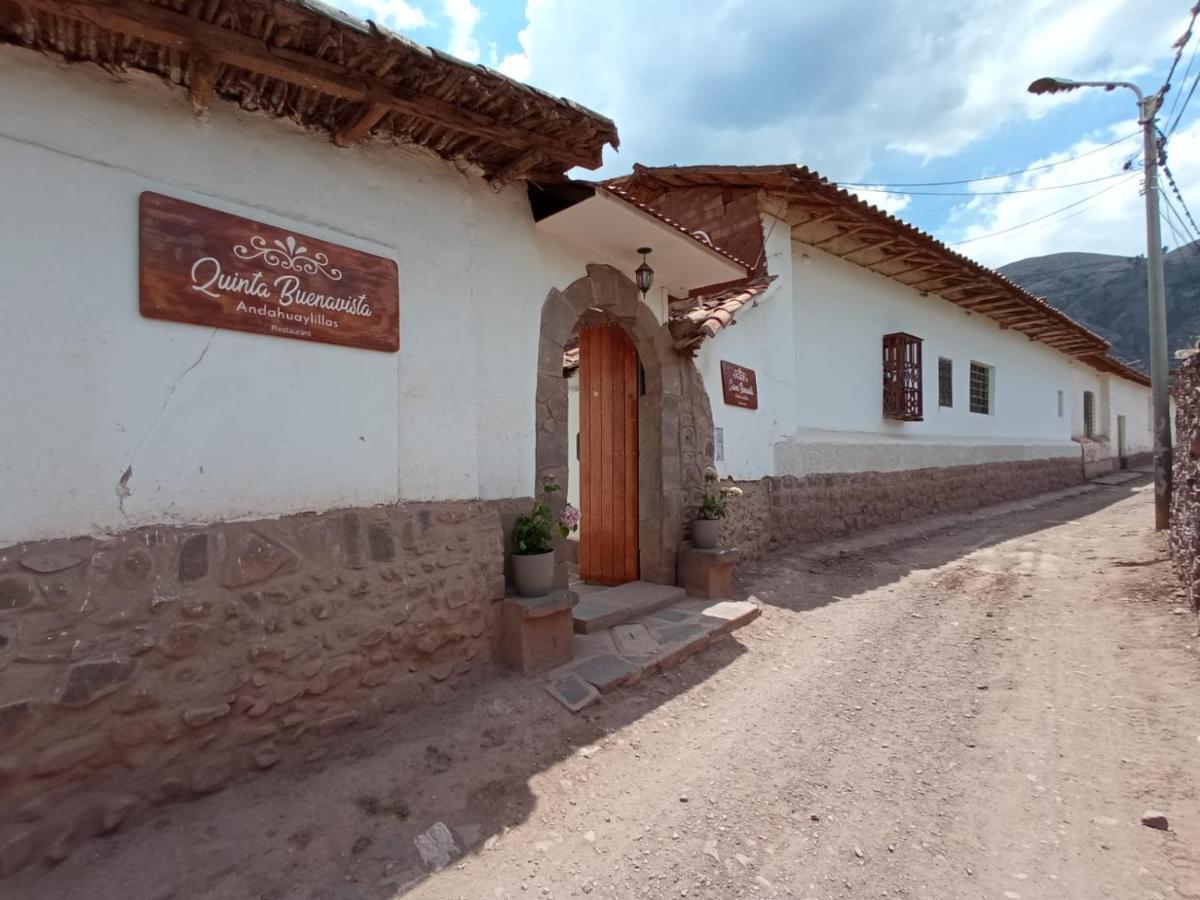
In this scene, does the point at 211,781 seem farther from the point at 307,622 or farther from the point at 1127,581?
the point at 1127,581

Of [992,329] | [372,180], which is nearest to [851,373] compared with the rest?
[992,329]

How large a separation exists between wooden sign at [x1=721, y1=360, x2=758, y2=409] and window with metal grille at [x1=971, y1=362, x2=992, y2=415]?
7.60 meters

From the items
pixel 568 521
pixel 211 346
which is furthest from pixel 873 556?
pixel 211 346

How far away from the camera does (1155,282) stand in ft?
28.5

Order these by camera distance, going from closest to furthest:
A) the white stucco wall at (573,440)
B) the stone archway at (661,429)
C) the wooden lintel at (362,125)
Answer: the wooden lintel at (362,125)
the stone archway at (661,429)
the white stucco wall at (573,440)

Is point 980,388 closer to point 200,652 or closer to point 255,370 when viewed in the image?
point 255,370

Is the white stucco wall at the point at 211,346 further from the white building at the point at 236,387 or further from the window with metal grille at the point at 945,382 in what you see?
the window with metal grille at the point at 945,382

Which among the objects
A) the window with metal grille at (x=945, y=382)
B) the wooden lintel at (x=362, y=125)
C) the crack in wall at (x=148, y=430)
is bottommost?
the crack in wall at (x=148, y=430)

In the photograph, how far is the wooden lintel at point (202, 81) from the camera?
8.17 ft

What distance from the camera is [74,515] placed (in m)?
2.30

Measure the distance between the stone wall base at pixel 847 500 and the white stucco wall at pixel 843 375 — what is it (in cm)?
20

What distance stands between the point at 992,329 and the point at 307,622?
14150 millimetres

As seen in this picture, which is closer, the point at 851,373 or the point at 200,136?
the point at 200,136

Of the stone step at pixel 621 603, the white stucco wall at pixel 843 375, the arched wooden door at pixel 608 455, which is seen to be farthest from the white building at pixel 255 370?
the white stucco wall at pixel 843 375
